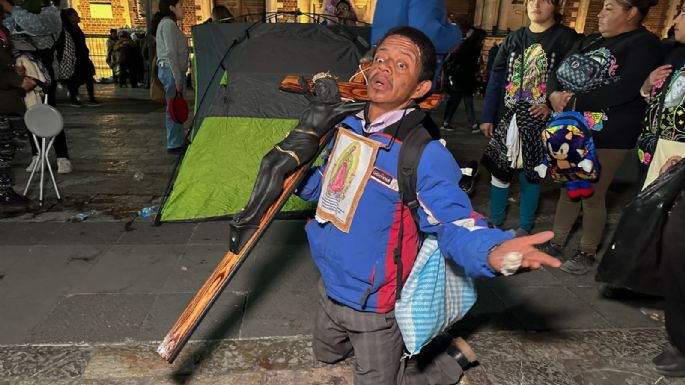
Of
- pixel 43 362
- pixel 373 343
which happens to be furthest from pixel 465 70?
pixel 43 362

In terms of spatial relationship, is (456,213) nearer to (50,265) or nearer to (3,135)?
(50,265)

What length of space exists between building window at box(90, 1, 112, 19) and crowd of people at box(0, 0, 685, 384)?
18.3 m

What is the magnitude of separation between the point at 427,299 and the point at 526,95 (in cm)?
247

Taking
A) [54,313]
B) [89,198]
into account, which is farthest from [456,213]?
[89,198]

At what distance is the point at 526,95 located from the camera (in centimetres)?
363

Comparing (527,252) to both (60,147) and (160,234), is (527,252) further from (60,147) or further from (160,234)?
(60,147)

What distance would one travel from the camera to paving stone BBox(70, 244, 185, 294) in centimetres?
329

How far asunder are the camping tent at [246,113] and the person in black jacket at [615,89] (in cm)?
204

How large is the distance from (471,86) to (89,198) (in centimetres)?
719

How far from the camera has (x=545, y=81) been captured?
354 cm

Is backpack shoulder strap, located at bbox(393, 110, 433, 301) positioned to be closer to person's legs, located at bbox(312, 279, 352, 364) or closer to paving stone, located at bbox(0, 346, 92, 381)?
person's legs, located at bbox(312, 279, 352, 364)

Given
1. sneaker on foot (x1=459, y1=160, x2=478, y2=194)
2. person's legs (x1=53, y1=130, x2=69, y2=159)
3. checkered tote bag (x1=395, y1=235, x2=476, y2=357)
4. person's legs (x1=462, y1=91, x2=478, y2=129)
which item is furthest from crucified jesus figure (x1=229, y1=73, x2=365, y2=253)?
person's legs (x1=462, y1=91, x2=478, y2=129)

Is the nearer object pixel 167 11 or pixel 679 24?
pixel 679 24

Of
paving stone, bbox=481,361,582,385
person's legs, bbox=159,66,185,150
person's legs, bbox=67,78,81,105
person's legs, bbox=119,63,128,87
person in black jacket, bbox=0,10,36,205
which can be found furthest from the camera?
person's legs, bbox=119,63,128,87
